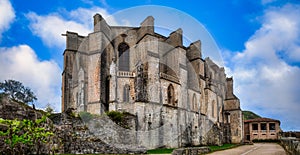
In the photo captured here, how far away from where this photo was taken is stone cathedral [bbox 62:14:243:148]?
96.1 ft

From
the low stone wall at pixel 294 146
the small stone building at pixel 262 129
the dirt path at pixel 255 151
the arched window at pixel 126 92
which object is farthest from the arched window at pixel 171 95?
the small stone building at pixel 262 129

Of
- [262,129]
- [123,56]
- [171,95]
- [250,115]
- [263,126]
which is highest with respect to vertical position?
[123,56]

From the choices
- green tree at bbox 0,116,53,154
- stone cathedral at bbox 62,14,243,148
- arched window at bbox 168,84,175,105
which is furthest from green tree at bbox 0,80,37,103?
green tree at bbox 0,116,53,154

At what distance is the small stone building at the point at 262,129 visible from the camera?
59.5 m

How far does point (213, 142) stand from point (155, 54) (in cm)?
1685

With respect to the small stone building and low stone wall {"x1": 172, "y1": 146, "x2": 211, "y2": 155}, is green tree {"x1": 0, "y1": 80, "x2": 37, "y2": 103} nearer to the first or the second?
low stone wall {"x1": 172, "y1": 146, "x2": 211, "y2": 155}

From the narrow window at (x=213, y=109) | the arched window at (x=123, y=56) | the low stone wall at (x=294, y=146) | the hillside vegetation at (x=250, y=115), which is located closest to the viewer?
the low stone wall at (x=294, y=146)

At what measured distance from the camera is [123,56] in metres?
34.4

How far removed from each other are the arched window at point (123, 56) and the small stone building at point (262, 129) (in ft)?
128

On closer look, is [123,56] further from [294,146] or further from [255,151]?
[294,146]

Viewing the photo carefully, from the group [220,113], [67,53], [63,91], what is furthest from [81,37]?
[220,113]

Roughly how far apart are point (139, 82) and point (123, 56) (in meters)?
6.01

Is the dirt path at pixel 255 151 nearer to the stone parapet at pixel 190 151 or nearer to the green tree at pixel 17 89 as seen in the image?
the stone parapet at pixel 190 151

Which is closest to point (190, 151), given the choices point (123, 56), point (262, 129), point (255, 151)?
point (255, 151)
